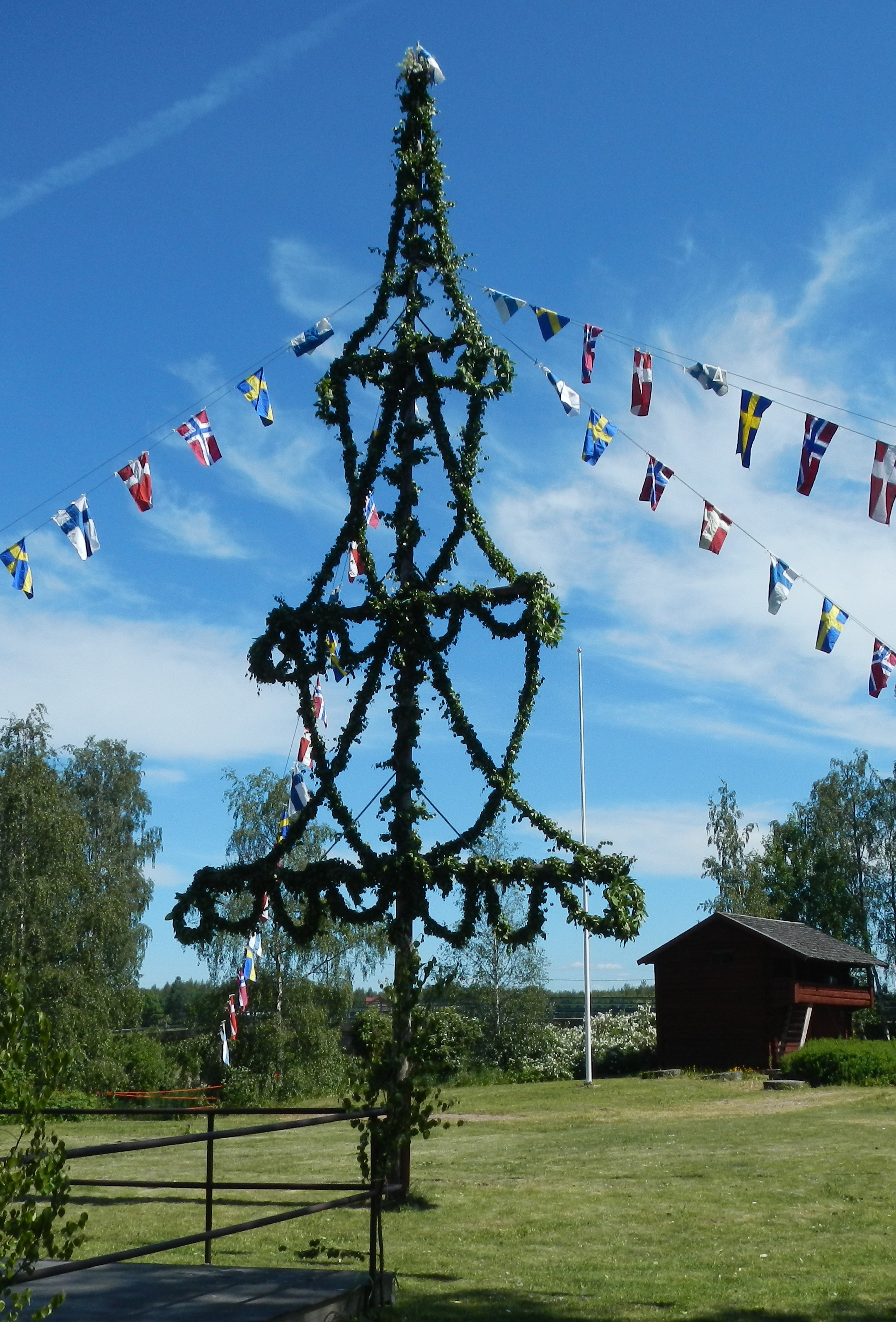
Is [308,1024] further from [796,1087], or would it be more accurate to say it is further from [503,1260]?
[503,1260]

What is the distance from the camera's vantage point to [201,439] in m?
14.8

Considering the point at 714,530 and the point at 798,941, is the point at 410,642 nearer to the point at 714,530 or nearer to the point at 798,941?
the point at 714,530

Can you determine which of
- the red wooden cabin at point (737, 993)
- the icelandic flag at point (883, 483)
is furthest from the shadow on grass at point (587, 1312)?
the red wooden cabin at point (737, 993)

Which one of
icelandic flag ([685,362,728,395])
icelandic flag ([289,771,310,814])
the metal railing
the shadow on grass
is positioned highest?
icelandic flag ([685,362,728,395])

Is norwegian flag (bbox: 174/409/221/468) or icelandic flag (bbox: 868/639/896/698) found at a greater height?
norwegian flag (bbox: 174/409/221/468)

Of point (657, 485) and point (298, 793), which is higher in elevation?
point (657, 485)

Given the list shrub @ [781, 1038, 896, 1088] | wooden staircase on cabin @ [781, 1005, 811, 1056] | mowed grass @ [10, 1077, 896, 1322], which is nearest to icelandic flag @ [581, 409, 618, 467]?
mowed grass @ [10, 1077, 896, 1322]

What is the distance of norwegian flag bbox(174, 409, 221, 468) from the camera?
48.3ft

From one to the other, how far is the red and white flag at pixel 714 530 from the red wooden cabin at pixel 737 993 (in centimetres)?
2402

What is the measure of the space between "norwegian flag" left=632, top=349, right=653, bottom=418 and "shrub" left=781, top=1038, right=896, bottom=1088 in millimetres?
21270

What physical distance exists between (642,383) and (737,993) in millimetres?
A: 26493

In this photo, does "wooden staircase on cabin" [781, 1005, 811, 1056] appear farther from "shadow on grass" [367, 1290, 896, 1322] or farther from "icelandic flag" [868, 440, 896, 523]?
"shadow on grass" [367, 1290, 896, 1322]

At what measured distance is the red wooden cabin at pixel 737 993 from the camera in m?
34.9

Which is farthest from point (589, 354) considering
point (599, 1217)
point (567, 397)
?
point (599, 1217)
